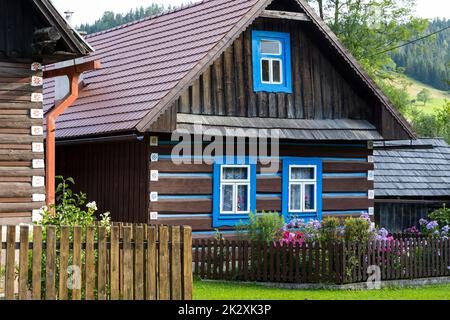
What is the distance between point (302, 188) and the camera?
22047 mm

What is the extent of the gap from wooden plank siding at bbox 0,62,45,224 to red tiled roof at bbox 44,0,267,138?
9.14 feet

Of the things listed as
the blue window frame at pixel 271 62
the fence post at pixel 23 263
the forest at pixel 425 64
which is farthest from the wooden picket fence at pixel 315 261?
the forest at pixel 425 64

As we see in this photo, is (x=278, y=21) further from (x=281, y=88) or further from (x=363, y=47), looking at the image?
(x=363, y=47)

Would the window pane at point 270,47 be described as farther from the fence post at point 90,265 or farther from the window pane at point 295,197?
the fence post at point 90,265

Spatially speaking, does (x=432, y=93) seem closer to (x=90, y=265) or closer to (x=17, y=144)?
(x=17, y=144)

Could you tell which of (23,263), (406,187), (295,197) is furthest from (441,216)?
(23,263)

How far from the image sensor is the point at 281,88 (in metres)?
21.8

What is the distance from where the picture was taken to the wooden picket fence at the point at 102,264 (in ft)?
35.1

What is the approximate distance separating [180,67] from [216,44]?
0.93 metres

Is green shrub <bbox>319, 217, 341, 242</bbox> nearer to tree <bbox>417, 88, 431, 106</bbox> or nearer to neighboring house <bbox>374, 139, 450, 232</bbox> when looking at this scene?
neighboring house <bbox>374, 139, 450, 232</bbox>

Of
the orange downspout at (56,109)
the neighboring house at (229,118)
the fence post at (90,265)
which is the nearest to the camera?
the fence post at (90,265)

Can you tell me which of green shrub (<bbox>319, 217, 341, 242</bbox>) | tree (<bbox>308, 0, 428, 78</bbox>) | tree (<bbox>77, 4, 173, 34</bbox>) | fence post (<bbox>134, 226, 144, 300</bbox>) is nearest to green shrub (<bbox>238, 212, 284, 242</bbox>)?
green shrub (<bbox>319, 217, 341, 242</bbox>)

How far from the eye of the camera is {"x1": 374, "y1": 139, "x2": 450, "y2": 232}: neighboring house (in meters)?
28.4

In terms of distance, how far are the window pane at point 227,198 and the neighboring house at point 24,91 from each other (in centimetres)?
556
